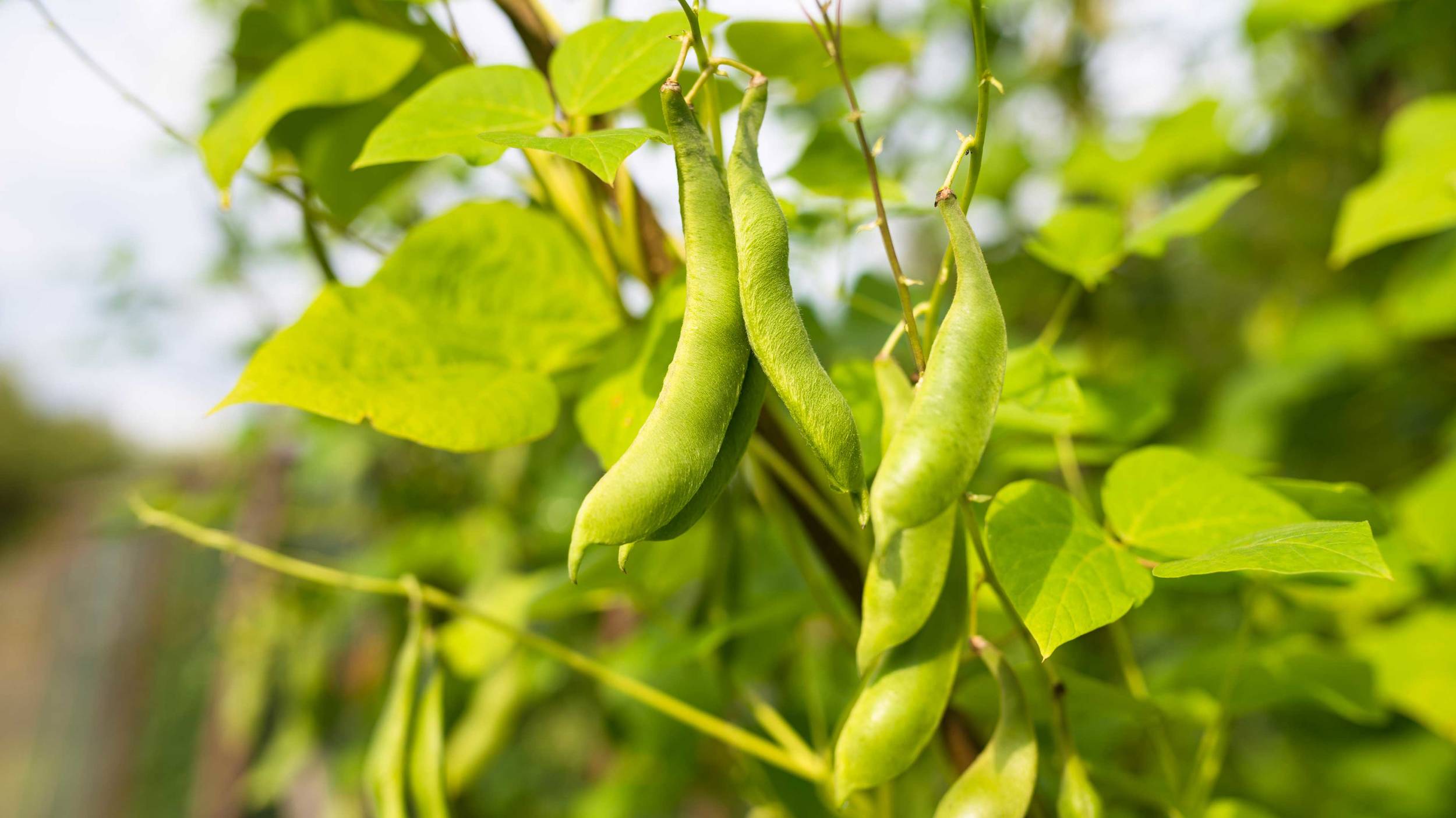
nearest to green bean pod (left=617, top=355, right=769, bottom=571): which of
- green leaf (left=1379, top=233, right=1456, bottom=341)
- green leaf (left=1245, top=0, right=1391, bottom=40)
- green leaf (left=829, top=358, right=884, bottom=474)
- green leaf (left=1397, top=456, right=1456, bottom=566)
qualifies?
green leaf (left=829, top=358, right=884, bottom=474)

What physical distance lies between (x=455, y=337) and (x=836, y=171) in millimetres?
275

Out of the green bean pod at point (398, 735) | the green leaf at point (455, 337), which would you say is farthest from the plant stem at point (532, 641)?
the green leaf at point (455, 337)

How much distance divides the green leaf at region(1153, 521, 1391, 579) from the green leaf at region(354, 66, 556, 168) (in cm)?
34

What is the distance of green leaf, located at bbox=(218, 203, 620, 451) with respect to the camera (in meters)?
0.45

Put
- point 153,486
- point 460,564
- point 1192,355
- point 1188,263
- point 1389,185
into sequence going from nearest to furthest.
→ point 1389,185 → point 460,564 → point 153,486 → point 1188,263 → point 1192,355

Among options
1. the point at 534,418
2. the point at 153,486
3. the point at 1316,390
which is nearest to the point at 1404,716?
the point at 1316,390

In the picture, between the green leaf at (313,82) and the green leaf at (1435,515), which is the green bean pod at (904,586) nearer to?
the green leaf at (313,82)

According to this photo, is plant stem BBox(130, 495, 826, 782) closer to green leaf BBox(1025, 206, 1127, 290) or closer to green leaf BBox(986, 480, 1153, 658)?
green leaf BBox(986, 480, 1153, 658)

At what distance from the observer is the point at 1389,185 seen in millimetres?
743

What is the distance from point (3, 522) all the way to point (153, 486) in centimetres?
585

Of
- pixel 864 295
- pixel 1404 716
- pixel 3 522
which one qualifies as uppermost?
pixel 864 295

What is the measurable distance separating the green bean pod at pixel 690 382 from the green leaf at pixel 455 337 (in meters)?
0.16

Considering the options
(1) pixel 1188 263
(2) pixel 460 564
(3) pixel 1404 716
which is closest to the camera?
(3) pixel 1404 716

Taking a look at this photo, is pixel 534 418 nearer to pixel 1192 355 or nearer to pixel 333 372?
pixel 333 372
